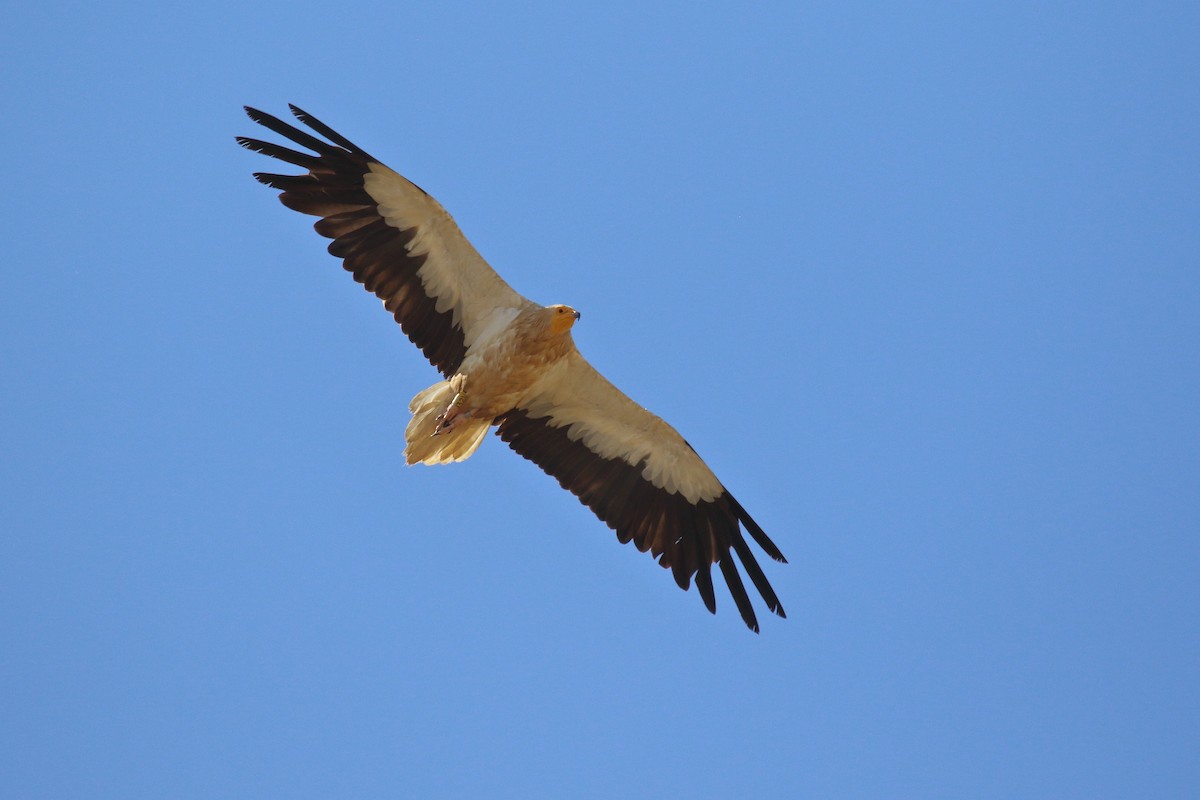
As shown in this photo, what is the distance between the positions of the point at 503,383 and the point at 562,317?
2.23 feet

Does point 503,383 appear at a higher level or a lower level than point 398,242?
lower

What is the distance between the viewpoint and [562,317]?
867cm

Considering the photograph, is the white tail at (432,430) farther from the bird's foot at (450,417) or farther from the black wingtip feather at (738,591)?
the black wingtip feather at (738,591)

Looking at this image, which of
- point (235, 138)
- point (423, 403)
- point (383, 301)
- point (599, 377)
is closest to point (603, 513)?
point (599, 377)

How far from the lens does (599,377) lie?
924 centimetres

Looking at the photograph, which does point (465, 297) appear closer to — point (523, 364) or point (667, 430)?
point (523, 364)

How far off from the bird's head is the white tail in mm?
895

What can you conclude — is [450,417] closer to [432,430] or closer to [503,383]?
[432,430]

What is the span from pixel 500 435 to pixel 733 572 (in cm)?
212

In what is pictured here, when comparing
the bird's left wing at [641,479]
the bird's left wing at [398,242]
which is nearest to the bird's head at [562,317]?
the bird's left wing at [398,242]

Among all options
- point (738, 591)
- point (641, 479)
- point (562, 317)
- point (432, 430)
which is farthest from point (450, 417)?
point (738, 591)

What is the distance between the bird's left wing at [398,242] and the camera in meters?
8.52

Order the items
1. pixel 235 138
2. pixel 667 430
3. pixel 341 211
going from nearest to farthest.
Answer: pixel 235 138
pixel 341 211
pixel 667 430

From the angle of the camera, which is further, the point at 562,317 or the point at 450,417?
the point at 450,417
